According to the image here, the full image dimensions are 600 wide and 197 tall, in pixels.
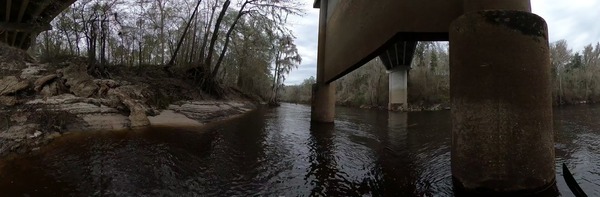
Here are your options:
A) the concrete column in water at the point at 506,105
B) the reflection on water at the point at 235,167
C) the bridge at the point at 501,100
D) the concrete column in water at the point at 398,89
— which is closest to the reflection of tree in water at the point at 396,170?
the reflection on water at the point at 235,167

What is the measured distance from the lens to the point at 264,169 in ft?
21.8

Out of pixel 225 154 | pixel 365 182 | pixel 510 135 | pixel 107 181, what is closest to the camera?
pixel 510 135

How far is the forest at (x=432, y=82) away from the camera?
44.2 metres

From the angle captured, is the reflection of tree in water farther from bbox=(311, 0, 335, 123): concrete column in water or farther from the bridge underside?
the bridge underside

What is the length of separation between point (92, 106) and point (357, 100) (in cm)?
4127

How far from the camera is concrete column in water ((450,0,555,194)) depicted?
442 centimetres

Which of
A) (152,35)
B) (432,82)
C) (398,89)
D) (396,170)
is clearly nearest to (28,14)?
(152,35)

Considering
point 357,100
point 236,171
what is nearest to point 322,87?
point 236,171

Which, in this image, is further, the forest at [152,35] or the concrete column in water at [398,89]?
the concrete column in water at [398,89]

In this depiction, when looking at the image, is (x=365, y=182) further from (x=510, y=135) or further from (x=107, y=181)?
(x=107, y=181)

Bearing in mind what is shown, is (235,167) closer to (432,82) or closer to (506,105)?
(506,105)

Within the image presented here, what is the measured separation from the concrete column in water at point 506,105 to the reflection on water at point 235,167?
3.02ft

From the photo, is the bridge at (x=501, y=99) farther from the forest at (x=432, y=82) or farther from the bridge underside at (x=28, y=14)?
the forest at (x=432, y=82)

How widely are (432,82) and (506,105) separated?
43.5m
